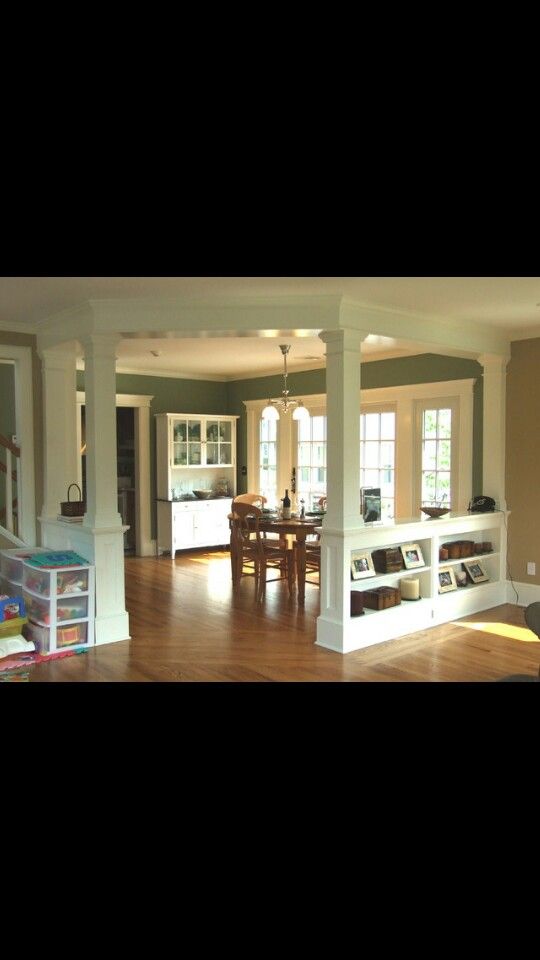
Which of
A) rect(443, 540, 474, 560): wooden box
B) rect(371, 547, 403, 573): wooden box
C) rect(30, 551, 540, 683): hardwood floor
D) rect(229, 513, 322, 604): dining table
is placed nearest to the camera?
rect(30, 551, 540, 683): hardwood floor

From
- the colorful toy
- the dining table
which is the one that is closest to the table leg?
the dining table

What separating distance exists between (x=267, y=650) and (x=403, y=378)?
3381 mm

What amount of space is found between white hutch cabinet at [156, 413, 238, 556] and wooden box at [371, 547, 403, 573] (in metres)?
4.01

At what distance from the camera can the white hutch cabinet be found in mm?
8609

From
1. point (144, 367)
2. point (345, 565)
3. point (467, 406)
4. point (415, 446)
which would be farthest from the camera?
point (144, 367)

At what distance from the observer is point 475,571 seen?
579 centimetres

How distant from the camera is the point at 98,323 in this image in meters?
4.48

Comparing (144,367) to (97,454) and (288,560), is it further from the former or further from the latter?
(97,454)

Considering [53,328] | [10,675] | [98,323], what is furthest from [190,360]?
[10,675]

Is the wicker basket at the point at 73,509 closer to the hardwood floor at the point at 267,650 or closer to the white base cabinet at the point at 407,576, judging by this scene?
the hardwood floor at the point at 267,650

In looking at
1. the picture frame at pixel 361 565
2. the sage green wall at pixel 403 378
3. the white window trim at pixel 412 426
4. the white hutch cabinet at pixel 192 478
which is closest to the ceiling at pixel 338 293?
the sage green wall at pixel 403 378

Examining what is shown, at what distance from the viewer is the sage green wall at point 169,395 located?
8672 mm

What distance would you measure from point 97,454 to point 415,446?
11.1 feet

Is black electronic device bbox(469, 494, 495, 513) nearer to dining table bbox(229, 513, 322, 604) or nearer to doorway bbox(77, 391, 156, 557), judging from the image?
dining table bbox(229, 513, 322, 604)
